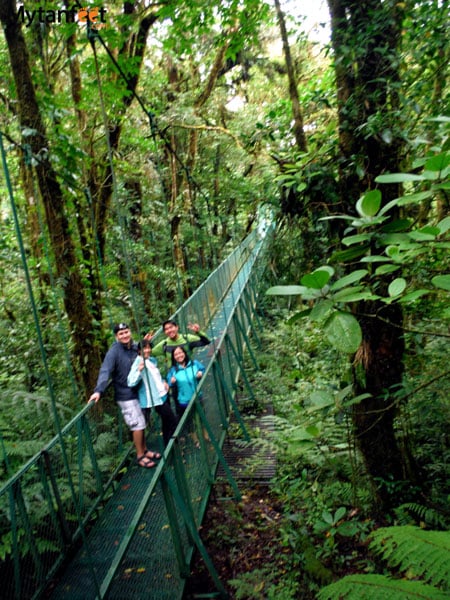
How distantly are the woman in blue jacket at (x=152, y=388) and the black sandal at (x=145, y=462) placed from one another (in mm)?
257

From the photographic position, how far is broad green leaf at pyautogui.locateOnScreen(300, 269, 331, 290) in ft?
3.29

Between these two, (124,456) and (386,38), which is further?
(124,456)

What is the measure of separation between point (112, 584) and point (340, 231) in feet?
7.29

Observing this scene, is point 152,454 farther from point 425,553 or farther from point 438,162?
point 438,162

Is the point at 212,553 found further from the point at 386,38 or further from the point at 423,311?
the point at 386,38

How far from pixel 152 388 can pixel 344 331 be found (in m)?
2.61

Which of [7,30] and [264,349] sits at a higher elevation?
[7,30]

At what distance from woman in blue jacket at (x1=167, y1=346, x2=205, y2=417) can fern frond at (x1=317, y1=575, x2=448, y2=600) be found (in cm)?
256

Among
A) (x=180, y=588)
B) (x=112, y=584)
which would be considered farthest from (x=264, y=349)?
(x=112, y=584)

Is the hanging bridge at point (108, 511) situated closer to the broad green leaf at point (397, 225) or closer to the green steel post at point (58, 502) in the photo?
the green steel post at point (58, 502)

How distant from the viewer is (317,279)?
1.02 meters

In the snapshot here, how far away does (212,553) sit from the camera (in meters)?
3.33

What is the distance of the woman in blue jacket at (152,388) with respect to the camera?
3422 millimetres

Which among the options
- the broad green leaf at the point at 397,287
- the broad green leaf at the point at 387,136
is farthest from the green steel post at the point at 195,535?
the broad green leaf at the point at 387,136
